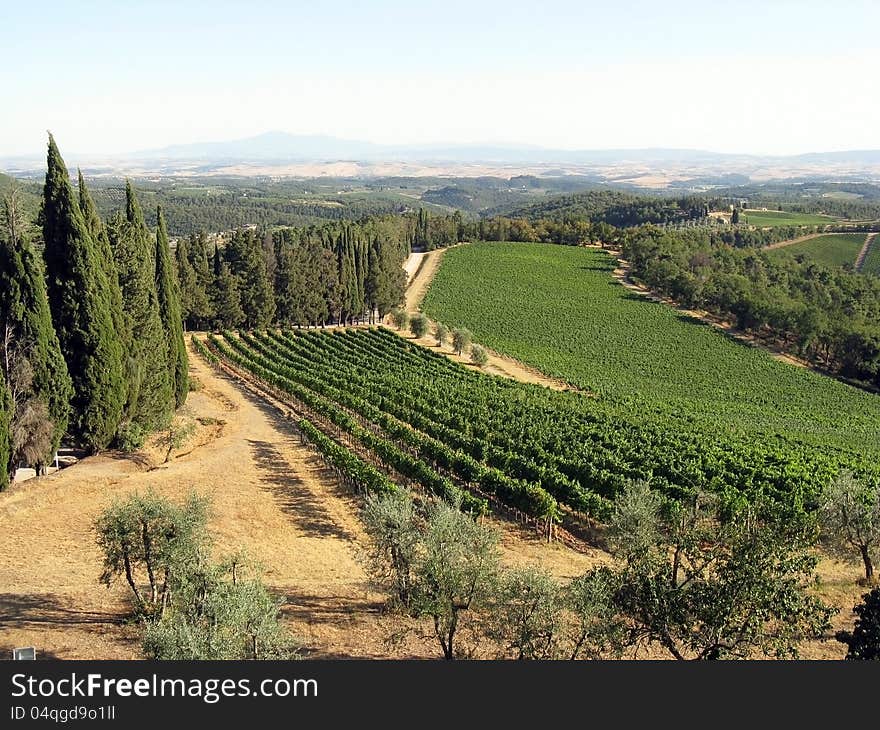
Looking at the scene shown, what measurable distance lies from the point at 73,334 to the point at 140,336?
528 cm

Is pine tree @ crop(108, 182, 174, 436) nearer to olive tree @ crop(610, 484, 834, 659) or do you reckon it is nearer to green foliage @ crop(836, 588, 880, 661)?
olive tree @ crop(610, 484, 834, 659)

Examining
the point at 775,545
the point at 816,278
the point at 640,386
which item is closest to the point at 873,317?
the point at 816,278

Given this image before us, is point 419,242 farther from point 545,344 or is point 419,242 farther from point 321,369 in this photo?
point 321,369

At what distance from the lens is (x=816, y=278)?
11819 centimetres

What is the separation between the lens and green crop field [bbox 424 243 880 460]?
55812mm

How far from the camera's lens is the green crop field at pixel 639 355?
5581 cm

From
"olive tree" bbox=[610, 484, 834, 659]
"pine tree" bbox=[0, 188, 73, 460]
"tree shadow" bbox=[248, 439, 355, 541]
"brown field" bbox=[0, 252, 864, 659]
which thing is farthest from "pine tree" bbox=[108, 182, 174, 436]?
"olive tree" bbox=[610, 484, 834, 659]

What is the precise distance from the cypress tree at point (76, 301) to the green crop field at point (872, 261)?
156933 mm

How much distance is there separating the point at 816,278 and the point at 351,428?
113m

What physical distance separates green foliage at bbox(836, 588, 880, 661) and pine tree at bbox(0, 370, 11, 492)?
31.5m

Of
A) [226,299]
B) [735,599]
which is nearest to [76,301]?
[735,599]

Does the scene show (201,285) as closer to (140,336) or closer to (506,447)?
(140,336)

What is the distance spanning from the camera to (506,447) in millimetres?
38156

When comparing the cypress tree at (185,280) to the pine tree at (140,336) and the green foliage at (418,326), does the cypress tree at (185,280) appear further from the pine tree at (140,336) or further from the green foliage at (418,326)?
the pine tree at (140,336)
